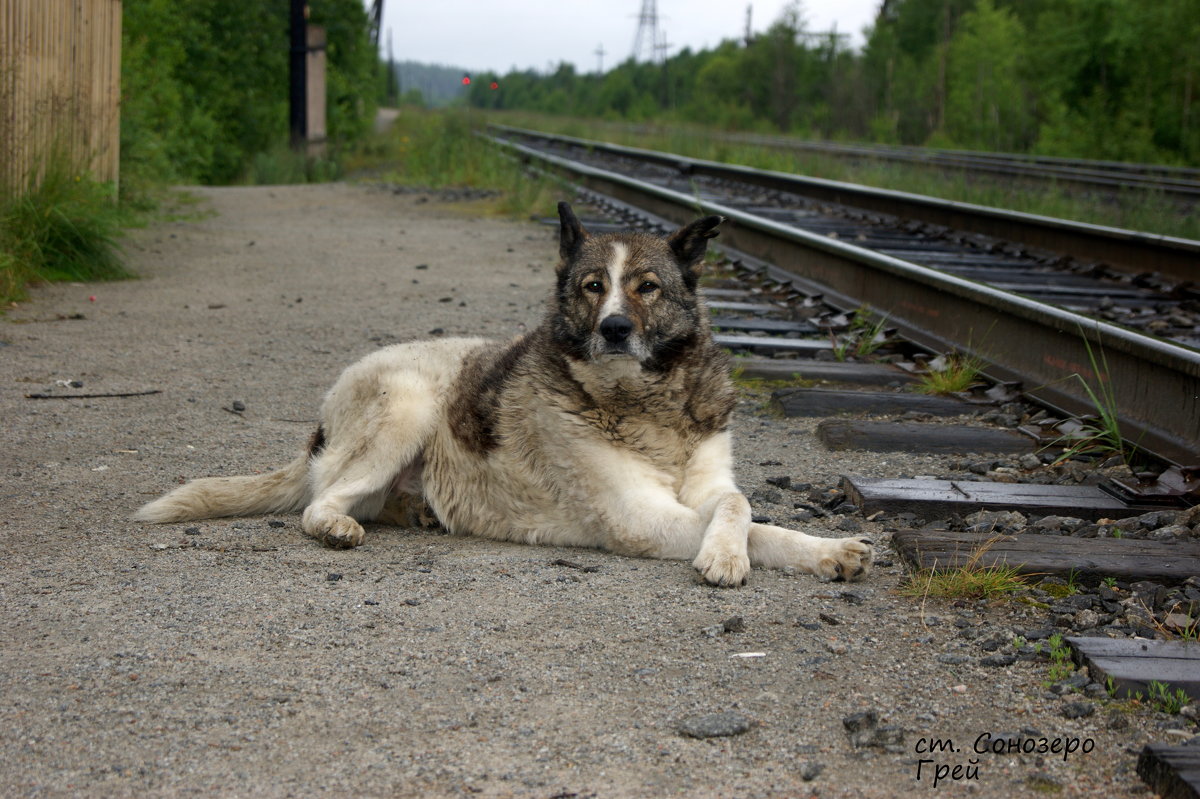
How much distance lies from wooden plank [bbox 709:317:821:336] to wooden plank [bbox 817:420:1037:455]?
236 cm

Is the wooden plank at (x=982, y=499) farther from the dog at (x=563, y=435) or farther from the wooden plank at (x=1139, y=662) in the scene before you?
the wooden plank at (x=1139, y=662)

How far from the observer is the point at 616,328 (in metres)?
4.29

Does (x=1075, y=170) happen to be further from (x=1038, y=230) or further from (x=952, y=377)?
(x=952, y=377)

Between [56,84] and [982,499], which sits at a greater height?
[56,84]

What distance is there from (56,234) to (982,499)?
8.05 metres

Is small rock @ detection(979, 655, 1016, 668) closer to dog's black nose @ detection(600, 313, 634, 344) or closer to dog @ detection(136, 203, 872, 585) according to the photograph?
dog @ detection(136, 203, 872, 585)


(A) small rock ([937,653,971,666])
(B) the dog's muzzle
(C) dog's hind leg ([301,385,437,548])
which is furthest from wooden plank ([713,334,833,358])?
(A) small rock ([937,653,971,666])

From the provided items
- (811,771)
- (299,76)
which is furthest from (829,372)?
(299,76)

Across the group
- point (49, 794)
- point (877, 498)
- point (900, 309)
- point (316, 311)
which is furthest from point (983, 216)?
point (49, 794)

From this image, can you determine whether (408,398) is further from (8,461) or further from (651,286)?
(8,461)

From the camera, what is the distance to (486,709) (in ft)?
9.17

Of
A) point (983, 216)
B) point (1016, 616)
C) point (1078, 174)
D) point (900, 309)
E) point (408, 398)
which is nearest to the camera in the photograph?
point (1016, 616)

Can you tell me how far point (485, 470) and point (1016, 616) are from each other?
2036mm

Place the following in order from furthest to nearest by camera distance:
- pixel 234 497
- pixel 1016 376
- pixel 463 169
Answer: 1. pixel 463 169
2. pixel 1016 376
3. pixel 234 497
